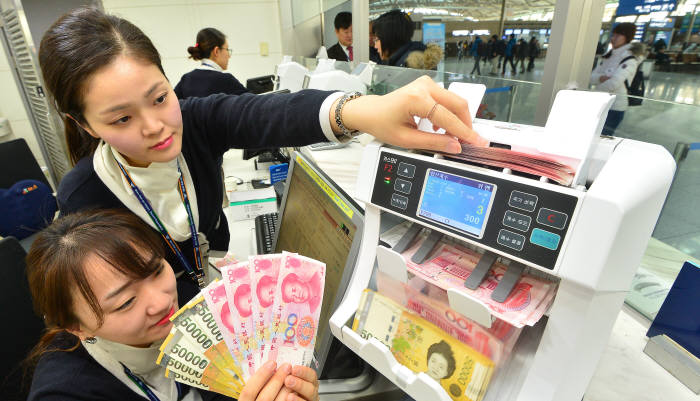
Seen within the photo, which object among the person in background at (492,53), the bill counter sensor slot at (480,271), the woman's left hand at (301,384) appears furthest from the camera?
the person in background at (492,53)

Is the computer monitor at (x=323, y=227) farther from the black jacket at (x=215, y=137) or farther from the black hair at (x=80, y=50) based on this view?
the black hair at (x=80, y=50)

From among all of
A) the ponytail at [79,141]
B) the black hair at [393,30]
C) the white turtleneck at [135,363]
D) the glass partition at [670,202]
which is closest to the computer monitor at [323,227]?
the white turtleneck at [135,363]

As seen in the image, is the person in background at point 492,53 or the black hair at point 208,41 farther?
the black hair at point 208,41

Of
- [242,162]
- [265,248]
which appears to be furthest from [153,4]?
[265,248]

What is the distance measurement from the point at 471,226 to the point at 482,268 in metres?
0.07

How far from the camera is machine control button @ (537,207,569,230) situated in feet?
1.26

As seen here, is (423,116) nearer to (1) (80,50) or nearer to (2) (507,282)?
(2) (507,282)

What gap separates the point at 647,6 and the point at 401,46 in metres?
1.16

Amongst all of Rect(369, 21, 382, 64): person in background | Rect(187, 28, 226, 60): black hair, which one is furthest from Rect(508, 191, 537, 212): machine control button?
Rect(187, 28, 226, 60): black hair

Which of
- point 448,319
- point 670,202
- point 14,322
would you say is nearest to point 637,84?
point 670,202

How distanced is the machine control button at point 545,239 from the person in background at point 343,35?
2.70 metres

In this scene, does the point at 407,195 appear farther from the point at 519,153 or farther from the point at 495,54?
the point at 495,54

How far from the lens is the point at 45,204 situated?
222 cm

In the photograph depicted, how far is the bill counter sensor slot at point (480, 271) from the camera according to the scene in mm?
469
